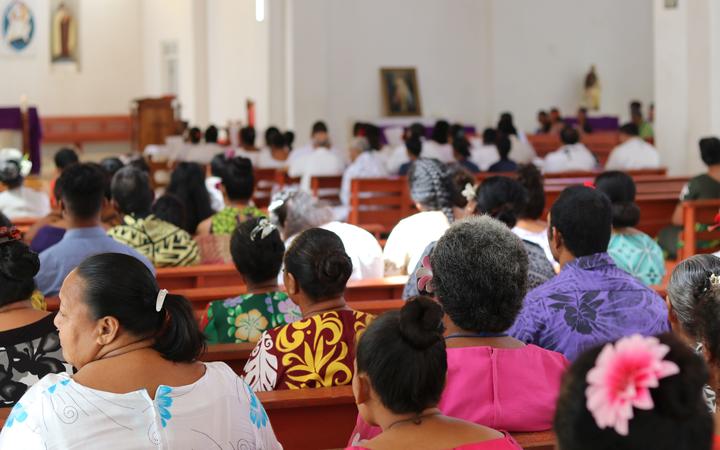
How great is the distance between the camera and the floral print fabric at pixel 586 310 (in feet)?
11.0

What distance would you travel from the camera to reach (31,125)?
690 inches

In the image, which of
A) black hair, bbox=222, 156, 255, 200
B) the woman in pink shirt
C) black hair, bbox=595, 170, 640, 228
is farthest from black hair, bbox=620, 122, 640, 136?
the woman in pink shirt

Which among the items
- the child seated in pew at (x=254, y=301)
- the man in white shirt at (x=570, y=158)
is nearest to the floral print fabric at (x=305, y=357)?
the child seated in pew at (x=254, y=301)

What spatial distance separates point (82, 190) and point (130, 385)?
2.60m

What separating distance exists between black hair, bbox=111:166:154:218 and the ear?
12.0 ft

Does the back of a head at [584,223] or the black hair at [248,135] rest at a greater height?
the black hair at [248,135]

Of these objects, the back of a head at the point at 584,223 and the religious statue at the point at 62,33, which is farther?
the religious statue at the point at 62,33

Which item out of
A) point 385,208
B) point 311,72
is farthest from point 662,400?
point 311,72

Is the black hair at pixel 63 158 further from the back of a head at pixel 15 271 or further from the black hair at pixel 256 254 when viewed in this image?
the back of a head at pixel 15 271

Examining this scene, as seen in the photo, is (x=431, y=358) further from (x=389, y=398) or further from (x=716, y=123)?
(x=716, y=123)

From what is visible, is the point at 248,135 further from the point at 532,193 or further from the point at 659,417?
the point at 659,417

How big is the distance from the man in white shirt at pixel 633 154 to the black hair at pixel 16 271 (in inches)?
379

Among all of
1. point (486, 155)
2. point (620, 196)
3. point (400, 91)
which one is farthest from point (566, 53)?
point (620, 196)

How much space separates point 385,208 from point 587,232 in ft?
21.5
